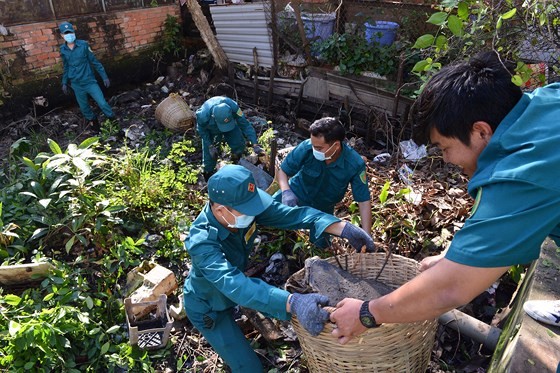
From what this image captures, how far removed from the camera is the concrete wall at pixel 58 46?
736 centimetres

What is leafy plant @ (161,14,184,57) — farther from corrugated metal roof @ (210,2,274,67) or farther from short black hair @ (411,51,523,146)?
short black hair @ (411,51,523,146)

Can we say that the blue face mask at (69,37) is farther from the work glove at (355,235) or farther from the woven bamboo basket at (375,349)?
the woven bamboo basket at (375,349)

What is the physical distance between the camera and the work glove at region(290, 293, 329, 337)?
1902mm

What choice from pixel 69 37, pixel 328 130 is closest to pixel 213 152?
pixel 328 130

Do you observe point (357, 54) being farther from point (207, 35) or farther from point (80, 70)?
point (80, 70)

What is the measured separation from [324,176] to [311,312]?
5.76 feet

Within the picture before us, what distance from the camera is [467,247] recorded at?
1.33 meters

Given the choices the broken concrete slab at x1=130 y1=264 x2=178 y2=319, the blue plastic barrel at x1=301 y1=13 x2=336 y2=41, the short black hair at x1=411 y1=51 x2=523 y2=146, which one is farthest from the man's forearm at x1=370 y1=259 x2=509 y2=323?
the blue plastic barrel at x1=301 y1=13 x2=336 y2=41

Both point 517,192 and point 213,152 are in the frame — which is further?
point 213,152

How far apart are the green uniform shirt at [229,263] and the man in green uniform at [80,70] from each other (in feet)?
18.8

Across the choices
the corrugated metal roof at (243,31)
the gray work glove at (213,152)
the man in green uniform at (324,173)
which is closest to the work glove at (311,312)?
the man in green uniform at (324,173)

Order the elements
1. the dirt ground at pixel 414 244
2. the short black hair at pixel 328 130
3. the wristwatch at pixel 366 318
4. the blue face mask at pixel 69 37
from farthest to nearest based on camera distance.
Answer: the blue face mask at pixel 69 37
the short black hair at pixel 328 130
the dirt ground at pixel 414 244
the wristwatch at pixel 366 318

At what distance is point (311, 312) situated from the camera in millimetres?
1918

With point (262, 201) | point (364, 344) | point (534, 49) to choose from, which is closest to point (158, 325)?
point (262, 201)
